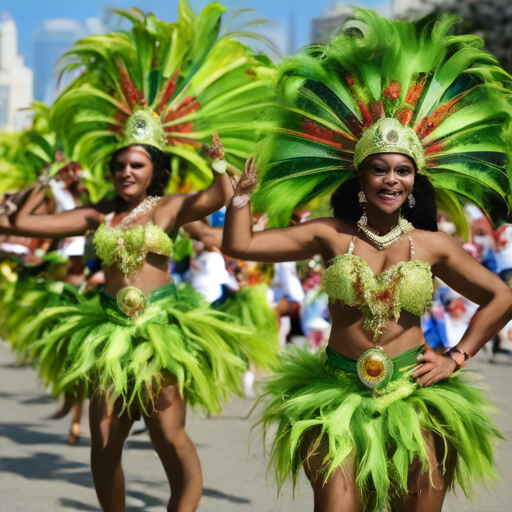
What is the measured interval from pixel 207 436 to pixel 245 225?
4.38 metres

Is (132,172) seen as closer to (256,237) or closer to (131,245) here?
(131,245)

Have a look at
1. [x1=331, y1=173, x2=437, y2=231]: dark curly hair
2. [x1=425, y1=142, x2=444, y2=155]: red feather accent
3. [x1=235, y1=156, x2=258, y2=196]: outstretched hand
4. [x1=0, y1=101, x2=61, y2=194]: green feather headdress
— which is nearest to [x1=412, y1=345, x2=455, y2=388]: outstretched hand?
[x1=331, y1=173, x2=437, y2=231]: dark curly hair

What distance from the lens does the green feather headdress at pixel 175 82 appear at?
5.83 meters

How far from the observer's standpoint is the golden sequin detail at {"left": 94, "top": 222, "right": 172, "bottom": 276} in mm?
4926

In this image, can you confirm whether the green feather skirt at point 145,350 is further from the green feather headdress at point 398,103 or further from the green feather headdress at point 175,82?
the green feather headdress at point 398,103

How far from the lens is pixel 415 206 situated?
3932 millimetres

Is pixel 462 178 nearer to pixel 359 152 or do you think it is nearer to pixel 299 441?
pixel 359 152

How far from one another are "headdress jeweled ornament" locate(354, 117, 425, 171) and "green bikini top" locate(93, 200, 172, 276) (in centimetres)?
154

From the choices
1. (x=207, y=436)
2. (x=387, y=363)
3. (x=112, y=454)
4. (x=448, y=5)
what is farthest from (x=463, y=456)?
(x=448, y=5)

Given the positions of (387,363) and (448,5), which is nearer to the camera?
(387,363)

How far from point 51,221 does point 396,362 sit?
94.5 inches

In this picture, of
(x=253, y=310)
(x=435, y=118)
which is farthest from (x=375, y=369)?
(x=253, y=310)

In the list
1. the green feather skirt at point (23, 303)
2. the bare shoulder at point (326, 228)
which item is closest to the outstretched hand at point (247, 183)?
Result: the bare shoulder at point (326, 228)

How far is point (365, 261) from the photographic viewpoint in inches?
145
